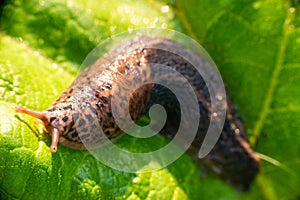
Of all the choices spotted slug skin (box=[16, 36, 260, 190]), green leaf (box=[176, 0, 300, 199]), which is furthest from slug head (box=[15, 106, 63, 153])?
green leaf (box=[176, 0, 300, 199])

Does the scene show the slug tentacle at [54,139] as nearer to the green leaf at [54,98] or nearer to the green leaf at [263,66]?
the green leaf at [54,98]

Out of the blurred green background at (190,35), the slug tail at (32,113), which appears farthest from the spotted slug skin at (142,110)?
the blurred green background at (190,35)

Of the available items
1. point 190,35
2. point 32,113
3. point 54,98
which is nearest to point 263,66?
point 190,35

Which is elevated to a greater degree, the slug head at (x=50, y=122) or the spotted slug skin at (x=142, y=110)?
the slug head at (x=50, y=122)

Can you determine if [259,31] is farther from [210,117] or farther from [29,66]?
[29,66]

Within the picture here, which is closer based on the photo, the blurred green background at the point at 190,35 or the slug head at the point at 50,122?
the slug head at the point at 50,122

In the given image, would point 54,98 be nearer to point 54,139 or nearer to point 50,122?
point 50,122
